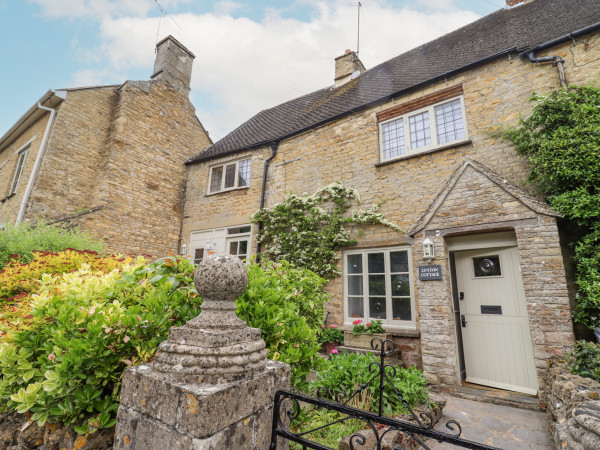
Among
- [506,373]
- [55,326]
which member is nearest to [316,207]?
[506,373]

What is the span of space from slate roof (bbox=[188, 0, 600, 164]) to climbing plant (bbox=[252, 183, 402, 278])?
8.46 ft

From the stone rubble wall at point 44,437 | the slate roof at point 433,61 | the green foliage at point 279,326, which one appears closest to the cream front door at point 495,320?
the green foliage at point 279,326

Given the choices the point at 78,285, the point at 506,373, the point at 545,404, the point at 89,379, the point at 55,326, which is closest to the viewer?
the point at 89,379

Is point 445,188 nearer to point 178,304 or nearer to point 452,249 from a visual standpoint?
point 452,249

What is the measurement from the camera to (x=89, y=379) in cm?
199

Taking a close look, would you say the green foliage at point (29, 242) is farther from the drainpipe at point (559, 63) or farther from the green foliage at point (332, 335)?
the drainpipe at point (559, 63)

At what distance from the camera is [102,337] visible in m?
2.05

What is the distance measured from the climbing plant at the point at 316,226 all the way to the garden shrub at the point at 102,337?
5044mm

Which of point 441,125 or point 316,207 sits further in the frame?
point 316,207

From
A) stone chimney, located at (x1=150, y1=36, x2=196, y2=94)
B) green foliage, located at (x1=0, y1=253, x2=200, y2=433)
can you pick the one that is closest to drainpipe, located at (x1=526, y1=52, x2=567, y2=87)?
green foliage, located at (x1=0, y1=253, x2=200, y2=433)

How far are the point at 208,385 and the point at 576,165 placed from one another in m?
6.24

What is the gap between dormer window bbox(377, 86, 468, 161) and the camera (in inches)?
284

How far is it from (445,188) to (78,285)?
232 inches

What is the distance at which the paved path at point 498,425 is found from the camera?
11.1 ft
